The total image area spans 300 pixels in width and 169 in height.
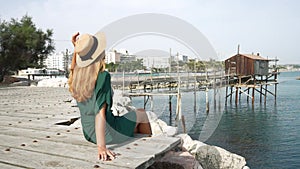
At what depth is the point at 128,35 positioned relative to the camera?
4.73 meters

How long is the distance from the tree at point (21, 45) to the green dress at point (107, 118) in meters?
20.8

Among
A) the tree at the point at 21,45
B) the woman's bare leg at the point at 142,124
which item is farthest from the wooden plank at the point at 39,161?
A: the tree at the point at 21,45

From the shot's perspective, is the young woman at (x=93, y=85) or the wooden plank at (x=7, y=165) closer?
the wooden plank at (x=7, y=165)

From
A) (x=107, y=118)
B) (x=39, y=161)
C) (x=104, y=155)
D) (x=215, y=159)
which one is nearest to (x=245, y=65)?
(x=215, y=159)

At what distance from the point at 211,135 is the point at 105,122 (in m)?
13.5

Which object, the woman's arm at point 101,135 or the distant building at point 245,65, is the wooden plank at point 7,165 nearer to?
the woman's arm at point 101,135

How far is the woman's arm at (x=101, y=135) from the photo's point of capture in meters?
2.61

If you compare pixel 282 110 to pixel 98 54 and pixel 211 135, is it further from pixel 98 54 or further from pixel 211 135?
pixel 98 54

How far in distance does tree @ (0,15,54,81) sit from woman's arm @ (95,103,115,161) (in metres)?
21.1

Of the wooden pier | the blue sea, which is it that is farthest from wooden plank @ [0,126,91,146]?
the blue sea

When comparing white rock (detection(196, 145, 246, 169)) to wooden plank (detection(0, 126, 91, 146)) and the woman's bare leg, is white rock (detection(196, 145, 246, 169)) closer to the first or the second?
the woman's bare leg

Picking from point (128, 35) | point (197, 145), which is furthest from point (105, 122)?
point (197, 145)

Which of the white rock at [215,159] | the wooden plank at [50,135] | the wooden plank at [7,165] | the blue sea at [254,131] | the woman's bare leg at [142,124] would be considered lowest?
the blue sea at [254,131]

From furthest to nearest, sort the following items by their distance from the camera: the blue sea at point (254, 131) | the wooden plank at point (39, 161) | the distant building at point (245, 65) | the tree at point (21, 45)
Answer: the distant building at point (245, 65), the tree at point (21, 45), the blue sea at point (254, 131), the wooden plank at point (39, 161)
